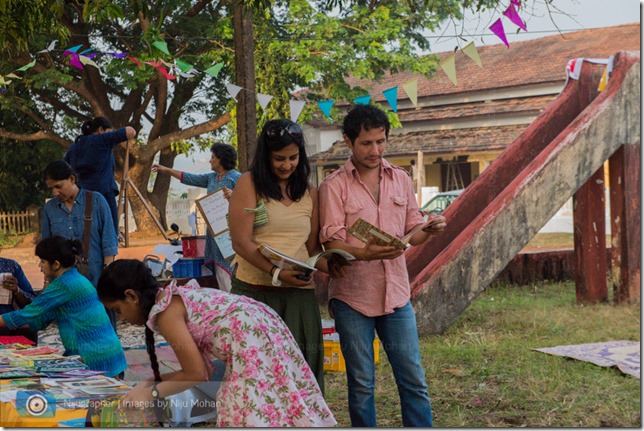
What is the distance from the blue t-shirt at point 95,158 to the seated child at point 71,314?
7.58 ft

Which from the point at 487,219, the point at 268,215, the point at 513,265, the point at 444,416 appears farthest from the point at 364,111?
the point at 513,265

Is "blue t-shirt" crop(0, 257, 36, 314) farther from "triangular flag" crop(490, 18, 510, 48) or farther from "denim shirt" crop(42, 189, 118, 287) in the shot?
"triangular flag" crop(490, 18, 510, 48)

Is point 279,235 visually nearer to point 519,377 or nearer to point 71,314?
point 71,314

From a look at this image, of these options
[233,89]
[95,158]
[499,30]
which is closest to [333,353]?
[95,158]

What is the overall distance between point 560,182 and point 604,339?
1.86 meters

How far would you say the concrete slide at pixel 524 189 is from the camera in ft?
25.2

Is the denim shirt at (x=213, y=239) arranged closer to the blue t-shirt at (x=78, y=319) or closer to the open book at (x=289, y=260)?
the blue t-shirt at (x=78, y=319)

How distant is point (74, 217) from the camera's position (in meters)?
5.98

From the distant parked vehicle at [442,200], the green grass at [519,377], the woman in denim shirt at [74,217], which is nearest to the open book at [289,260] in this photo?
the green grass at [519,377]

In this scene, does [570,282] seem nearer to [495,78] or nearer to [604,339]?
[604,339]

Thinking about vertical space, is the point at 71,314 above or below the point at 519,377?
above

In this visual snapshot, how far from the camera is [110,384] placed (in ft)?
12.2

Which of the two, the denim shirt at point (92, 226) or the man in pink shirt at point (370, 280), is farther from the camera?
the denim shirt at point (92, 226)

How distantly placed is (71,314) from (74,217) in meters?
1.45
